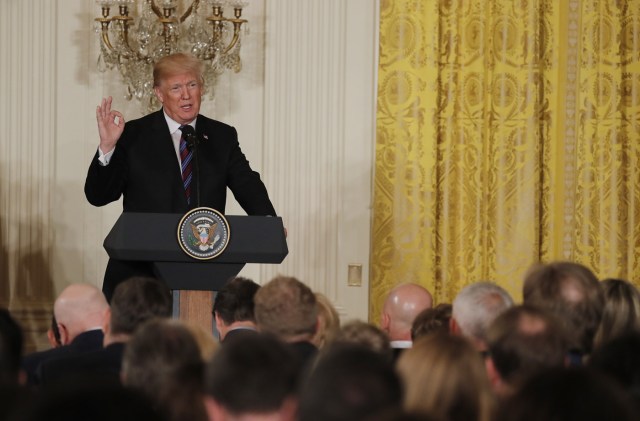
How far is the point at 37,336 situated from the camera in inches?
291

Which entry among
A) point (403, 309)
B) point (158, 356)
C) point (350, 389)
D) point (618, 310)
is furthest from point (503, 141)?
point (350, 389)

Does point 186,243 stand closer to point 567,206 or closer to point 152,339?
point 152,339

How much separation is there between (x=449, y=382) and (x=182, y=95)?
10.3ft

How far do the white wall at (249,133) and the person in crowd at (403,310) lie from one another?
270 cm

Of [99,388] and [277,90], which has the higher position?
[277,90]

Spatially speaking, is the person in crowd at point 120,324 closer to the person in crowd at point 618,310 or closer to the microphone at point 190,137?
the microphone at point 190,137

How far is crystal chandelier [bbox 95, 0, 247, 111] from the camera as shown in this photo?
23.0ft

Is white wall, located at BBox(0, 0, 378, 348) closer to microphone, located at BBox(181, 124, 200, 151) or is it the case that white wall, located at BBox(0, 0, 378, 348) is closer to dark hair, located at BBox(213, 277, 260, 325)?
microphone, located at BBox(181, 124, 200, 151)

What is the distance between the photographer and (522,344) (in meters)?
3.15

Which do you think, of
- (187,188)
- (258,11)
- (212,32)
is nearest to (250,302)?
(187,188)

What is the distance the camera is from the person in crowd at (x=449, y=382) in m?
2.72

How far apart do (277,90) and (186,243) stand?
296 cm

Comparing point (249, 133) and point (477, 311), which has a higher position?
point (249, 133)

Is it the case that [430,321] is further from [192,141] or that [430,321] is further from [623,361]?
[623,361]
